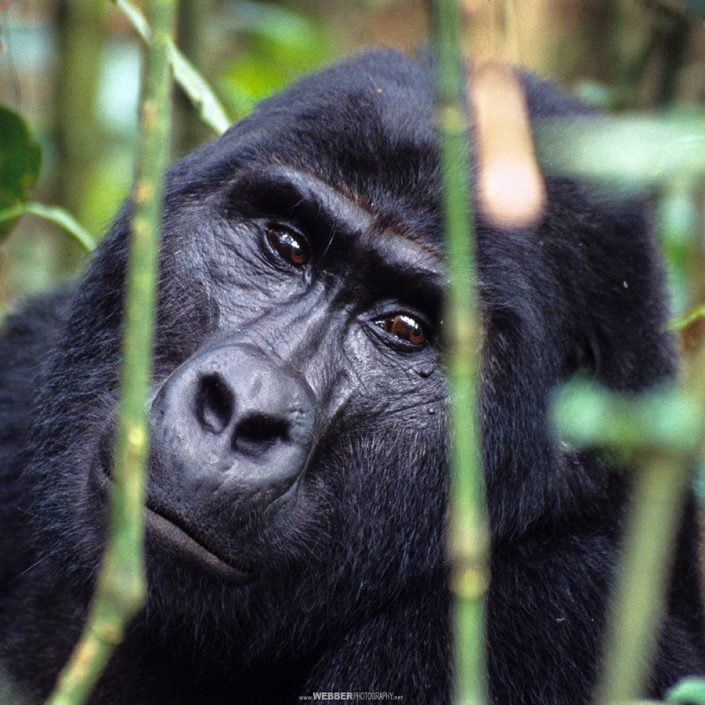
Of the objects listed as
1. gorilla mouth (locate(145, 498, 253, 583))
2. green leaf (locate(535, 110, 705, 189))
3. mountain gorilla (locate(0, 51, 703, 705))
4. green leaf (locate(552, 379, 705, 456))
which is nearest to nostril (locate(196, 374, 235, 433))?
mountain gorilla (locate(0, 51, 703, 705))

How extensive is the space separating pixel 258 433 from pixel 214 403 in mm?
125

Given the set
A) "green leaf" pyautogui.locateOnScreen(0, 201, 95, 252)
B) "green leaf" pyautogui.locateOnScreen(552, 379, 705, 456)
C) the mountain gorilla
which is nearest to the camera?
"green leaf" pyautogui.locateOnScreen(552, 379, 705, 456)

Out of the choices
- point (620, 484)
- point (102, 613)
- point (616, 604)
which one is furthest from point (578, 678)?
point (102, 613)

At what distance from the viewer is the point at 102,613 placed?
4.73ft

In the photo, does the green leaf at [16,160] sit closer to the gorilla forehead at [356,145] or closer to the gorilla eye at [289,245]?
the gorilla forehead at [356,145]

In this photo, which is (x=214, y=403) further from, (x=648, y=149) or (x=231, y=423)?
(x=648, y=149)

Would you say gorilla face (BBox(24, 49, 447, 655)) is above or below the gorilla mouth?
above

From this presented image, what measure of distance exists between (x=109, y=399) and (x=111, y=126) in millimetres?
5448

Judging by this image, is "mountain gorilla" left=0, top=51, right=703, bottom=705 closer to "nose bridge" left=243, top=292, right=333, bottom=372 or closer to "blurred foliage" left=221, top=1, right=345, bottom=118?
→ "nose bridge" left=243, top=292, right=333, bottom=372

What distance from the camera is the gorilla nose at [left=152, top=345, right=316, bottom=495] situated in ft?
8.81

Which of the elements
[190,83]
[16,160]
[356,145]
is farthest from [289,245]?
[16,160]

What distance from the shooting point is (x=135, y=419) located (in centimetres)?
149

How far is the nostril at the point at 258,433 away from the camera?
2729mm

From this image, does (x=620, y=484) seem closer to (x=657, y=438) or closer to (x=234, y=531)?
(x=234, y=531)
